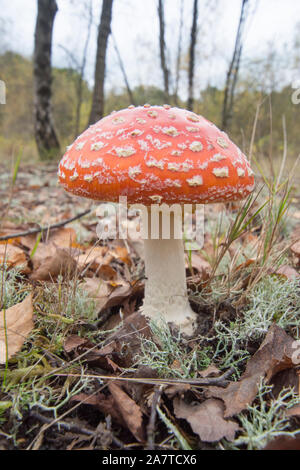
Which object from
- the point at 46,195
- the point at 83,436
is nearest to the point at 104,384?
the point at 83,436

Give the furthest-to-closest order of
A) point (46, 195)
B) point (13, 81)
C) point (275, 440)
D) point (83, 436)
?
point (13, 81), point (46, 195), point (83, 436), point (275, 440)

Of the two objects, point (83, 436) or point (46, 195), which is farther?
point (46, 195)

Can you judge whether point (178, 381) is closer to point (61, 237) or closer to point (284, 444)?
point (284, 444)

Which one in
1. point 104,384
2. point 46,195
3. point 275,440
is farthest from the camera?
point 46,195

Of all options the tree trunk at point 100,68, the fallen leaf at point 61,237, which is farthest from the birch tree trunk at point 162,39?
the fallen leaf at point 61,237

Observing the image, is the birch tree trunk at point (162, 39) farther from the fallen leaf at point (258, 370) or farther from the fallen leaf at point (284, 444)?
the fallen leaf at point (284, 444)

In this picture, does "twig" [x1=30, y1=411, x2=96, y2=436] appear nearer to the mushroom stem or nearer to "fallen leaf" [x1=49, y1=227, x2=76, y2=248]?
the mushroom stem

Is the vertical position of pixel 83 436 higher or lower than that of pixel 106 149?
lower
